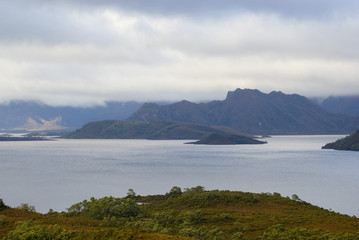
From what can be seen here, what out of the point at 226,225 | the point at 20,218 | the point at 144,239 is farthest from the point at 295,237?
the point at 20,218

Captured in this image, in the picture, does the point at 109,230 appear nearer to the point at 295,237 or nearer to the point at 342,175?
the point at 295,237

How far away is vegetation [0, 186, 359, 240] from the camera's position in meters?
37.7

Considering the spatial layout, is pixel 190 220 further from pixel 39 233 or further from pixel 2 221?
pixel 39 233

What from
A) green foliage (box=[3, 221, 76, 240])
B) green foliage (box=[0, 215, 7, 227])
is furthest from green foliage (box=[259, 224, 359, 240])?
green foliage (box=[0, 215, 7, 227])

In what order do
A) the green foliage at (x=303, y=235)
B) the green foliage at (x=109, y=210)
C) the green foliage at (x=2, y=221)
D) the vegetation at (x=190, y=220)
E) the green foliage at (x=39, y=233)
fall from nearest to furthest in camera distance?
Result: the green foliage at (x=39, y=233) < the vegetation at (x=190, y=220) < the green foliage at (x=2, y=221) < the green foliage at (x=303, y=235) < the green foliage at (x=109, y=210)

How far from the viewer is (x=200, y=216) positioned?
69250 mm

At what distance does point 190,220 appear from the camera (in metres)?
65.9

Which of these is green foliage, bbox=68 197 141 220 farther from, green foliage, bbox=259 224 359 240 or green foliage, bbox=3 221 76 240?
green foliage, bbox=3 221 76 240

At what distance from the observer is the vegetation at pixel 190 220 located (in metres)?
37.7

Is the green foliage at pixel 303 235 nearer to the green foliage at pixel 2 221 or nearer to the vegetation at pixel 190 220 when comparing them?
the vegetation at pixel 190 220

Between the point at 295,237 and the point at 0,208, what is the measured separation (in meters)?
36.2

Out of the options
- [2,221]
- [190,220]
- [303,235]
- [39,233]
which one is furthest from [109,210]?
[303,235]

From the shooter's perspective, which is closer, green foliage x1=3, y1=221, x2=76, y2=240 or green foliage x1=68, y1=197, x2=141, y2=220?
green foliage x1=3, y1=221, x2=76, y2=240

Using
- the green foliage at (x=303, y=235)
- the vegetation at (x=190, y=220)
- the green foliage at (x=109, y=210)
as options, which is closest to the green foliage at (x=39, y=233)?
the vegetation at (x=190, y=220)
